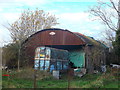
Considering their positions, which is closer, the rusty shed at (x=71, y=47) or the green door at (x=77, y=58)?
the rusty shed at (x=71, y=47)

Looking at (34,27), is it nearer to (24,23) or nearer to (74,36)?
(24,23)

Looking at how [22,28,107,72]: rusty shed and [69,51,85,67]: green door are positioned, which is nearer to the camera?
[22,28,107,72]: rusty shed

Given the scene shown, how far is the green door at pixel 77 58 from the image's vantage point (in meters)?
26.6

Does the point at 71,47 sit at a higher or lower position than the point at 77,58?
higher

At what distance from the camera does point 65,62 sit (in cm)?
2412

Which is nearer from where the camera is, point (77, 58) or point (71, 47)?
point (77, 58)

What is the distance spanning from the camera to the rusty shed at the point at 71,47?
2591 cm

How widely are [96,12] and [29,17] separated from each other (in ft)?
52.9

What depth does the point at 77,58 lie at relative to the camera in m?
27.3

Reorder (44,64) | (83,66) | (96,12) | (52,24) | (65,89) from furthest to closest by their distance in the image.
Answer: (52,24) < (96,12) < (83,66) < (44,64) < (65,89)

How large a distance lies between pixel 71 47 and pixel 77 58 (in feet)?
6.49

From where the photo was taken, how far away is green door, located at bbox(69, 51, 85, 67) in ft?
87.4

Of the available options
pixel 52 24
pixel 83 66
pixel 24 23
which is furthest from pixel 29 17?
pixel 83 66

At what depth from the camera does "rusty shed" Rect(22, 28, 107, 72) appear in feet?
85.0
